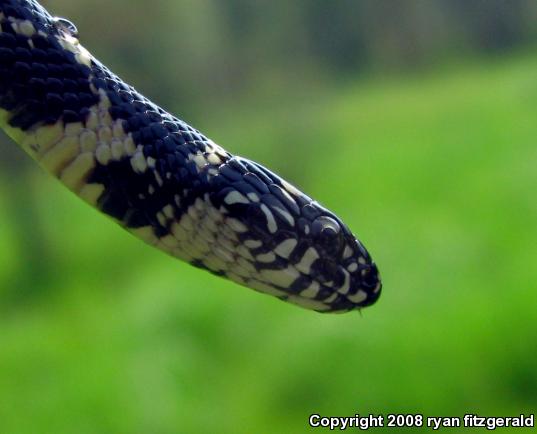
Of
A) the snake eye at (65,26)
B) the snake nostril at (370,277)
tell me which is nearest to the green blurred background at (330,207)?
the snake nostril at (370,277)

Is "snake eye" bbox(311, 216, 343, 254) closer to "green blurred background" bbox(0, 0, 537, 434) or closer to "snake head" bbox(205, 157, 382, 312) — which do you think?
"snake head" bbox(205, 157, 382, 312)

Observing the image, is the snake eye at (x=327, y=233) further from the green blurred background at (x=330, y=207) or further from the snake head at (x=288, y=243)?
the green blurred background at (x=330, y=207)

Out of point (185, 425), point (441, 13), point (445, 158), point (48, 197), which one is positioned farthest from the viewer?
point (441, 13)

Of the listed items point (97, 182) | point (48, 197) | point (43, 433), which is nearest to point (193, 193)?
point (97, 182)

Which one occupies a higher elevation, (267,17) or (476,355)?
(267,17)

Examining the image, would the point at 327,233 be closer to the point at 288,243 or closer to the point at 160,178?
the point at 288,243

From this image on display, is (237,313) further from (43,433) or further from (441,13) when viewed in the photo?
(441,13)

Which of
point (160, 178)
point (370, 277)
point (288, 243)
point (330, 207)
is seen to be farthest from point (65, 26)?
point (330, 207)
